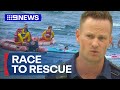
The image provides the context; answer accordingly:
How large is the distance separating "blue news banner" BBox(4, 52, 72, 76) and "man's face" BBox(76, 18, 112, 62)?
1.39 feet

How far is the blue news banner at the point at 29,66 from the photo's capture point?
9.57m

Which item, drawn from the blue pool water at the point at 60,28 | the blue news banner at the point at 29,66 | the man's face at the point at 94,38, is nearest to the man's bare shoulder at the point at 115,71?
the blue pool water at the point at 60,28

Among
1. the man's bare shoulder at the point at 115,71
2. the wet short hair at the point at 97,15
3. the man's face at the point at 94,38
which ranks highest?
the wet short hair at the point at 97,15

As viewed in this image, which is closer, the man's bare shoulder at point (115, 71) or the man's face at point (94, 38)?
the man's face at point (94, 38)

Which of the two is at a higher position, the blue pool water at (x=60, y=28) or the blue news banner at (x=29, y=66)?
the blue pool water at (x=60, y=28)

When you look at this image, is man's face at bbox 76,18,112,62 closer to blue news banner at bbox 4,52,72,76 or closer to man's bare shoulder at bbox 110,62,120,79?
man's bare shoulder at bbox 110,62,120,79

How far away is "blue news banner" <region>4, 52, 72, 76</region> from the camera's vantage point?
957 centimetres

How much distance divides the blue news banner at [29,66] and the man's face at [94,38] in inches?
16.6

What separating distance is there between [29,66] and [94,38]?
1.20m

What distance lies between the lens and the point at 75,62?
31.5ft

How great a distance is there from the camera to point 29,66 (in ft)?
31.4

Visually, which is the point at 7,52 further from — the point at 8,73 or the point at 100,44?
the point at 100,44

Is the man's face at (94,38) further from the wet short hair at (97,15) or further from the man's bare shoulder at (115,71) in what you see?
the man's bare shoulder at (115,71)

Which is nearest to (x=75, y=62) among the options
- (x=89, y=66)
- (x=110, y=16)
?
(x=89, y=66)
